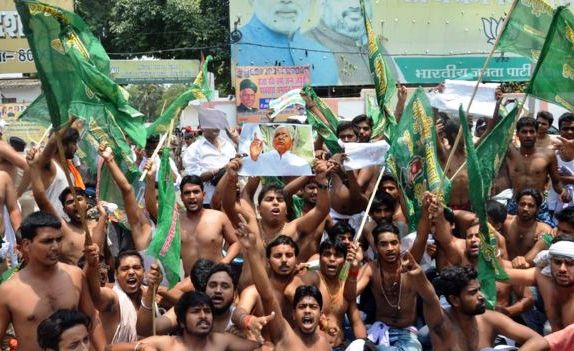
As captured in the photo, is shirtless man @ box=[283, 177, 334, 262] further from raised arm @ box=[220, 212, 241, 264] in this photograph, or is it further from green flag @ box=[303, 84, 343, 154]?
raised arm @ box=[220, 212, 241, 264]

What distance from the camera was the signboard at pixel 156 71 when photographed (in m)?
25.1

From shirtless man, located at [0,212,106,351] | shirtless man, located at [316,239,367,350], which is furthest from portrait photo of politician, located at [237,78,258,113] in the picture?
shirtless man, located at [0,212,106,351]

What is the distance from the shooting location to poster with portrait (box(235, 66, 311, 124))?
23766mm

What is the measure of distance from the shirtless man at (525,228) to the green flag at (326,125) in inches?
62.0

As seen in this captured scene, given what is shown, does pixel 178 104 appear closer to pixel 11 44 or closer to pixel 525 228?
pixel 525 228

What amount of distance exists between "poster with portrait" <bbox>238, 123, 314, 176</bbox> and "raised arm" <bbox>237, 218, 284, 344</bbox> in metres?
1.66

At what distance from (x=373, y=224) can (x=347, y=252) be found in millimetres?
1074

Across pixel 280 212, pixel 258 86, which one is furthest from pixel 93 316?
pixel 258 86

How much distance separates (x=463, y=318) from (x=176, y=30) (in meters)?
26.2

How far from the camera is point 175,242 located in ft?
20.5

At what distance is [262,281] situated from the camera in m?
5.78

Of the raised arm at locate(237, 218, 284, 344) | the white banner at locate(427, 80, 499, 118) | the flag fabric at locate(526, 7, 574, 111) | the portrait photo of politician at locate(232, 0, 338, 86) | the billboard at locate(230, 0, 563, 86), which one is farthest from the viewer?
the billboard at locate(230, 0, 563, 86)

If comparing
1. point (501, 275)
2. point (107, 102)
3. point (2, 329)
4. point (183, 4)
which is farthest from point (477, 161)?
point (183, 4)

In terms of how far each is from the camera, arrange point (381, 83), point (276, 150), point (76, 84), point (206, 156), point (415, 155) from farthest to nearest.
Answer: point (206, 156)
point (381, 83)
point (276, 150)
point (415, 155)
point (76, 84)
